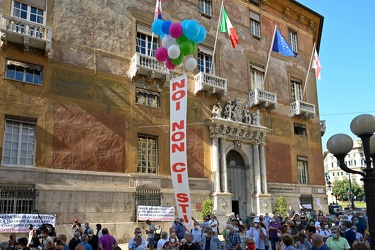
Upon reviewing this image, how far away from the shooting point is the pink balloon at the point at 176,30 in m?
12.2

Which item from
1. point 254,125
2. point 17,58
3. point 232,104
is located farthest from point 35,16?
point 254,125

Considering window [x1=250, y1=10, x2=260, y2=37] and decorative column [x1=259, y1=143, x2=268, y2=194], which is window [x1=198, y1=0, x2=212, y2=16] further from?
decorative column [x1=259, y1=143, x2=268, y2=194]

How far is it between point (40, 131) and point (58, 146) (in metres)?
1.01

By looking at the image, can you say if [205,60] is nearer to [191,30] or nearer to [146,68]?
[146,68]

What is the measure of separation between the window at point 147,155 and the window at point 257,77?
941 cm

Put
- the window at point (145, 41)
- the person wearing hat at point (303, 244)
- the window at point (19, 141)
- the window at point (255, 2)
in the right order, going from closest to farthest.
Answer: the person wearing hat at point (303, 244), the window at point (19, 141), the window at point (145, 41), the window at point (255, 2)

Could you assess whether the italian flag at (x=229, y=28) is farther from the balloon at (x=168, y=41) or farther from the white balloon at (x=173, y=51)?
the white balloon at (x=173, y=51)

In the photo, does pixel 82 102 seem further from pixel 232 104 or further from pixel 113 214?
pixel 232 104

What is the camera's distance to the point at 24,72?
16688 millimetres

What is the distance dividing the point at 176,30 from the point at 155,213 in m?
10.00

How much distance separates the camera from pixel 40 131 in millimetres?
16438

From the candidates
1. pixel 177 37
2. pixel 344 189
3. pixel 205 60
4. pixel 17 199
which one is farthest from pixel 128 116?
pixel 344 189

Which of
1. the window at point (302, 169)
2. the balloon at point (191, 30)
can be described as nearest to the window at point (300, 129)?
the window at point (302, 169)

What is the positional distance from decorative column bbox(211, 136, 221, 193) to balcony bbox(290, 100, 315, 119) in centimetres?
839
